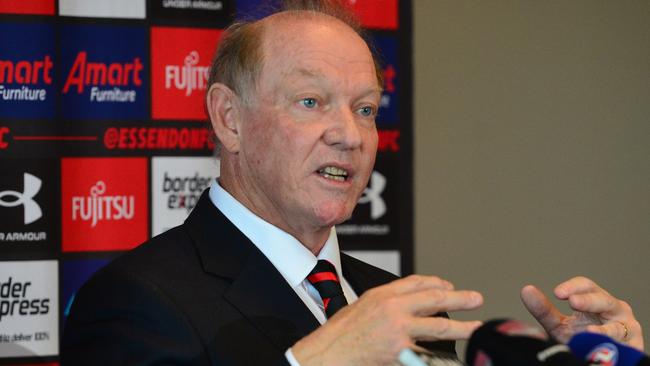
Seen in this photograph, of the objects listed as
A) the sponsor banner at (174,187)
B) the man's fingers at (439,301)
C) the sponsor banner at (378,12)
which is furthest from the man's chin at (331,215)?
the sponsor banner at (378,12)

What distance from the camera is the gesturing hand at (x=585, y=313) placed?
70.6 inches

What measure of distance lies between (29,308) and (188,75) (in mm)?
1023

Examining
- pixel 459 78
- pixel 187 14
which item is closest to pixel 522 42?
pixel 459 78

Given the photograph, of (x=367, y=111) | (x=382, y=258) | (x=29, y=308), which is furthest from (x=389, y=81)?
(x=367, y=111)

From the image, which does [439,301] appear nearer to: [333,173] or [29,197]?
[333,173]

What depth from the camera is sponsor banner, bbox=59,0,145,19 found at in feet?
11.3

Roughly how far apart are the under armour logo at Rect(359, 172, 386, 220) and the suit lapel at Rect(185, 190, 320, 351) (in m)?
1.80

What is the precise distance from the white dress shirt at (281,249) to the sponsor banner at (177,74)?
59.9 inches

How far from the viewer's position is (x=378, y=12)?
383 cm

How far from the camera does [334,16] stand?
218cm

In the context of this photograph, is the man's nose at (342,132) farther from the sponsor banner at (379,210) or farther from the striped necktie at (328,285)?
the sponsor banner at (379,210)

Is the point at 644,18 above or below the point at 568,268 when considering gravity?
above

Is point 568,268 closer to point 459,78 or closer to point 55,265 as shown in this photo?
point 459,78

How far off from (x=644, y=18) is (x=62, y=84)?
8.58 ft
